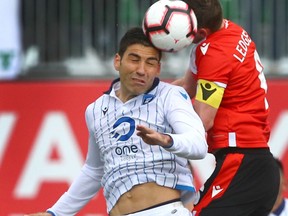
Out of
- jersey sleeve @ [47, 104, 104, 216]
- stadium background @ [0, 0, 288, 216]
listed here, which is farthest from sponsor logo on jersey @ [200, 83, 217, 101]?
stadium background @ [0, 0, 288, 216]

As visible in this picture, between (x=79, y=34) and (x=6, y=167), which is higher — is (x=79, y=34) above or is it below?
above

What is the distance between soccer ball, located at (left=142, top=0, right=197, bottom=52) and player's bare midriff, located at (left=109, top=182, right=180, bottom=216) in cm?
73

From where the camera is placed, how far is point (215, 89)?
6.36m

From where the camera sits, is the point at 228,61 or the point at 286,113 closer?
the point at 228,61

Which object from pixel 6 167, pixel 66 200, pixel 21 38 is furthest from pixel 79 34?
pixel 66 200

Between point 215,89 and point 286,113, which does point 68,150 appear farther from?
point 215,89

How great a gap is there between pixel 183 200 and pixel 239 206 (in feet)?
1.70

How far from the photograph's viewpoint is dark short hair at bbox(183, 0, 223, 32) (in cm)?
632

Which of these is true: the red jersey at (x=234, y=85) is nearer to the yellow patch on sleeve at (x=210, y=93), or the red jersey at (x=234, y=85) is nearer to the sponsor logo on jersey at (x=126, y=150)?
the yellow patch on sleeve at (x=210, y=93)

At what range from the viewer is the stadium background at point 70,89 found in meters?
10.4

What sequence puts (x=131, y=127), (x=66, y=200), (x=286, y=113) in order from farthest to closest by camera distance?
1. (x=286, y=113)
2. (x=66, y=200)
3. (x=131, y=127)

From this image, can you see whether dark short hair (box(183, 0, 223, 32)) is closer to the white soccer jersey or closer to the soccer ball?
the soccer ball

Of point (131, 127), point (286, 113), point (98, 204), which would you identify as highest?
point (131, 127)

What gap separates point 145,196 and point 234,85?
2.94 feet
